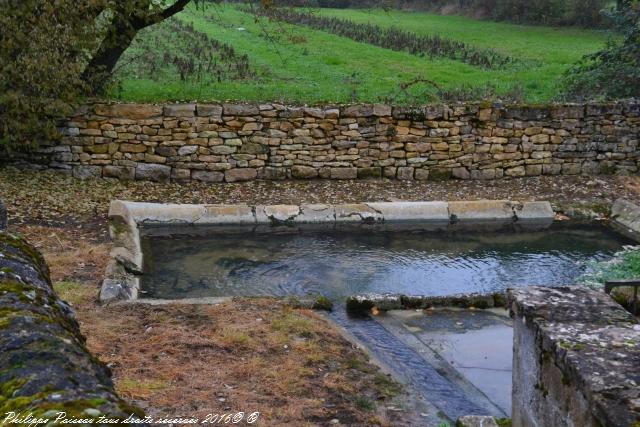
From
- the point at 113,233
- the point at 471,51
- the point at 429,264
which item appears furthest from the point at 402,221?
the point at 471,51

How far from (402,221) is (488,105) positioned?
3194 millimetres

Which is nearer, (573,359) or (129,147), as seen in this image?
(573,359)

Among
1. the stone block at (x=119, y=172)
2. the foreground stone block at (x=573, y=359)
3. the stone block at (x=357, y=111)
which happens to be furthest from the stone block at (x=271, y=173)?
the foreground stone block at (x=573, y=359)

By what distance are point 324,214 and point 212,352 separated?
5341 millimetres

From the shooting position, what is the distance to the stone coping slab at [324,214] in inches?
424

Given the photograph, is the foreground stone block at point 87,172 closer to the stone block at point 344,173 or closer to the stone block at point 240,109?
the stone block at point 240,109

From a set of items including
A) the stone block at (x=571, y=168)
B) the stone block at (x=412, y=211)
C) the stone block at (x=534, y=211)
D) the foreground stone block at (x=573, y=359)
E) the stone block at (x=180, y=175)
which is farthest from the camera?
the stone block at (x=571, y=168)

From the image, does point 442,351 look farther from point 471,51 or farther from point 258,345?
point 471,51

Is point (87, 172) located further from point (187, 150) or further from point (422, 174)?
point (422, 174)

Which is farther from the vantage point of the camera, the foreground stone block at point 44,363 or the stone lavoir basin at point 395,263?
the stone lavoir basin at point 395,263

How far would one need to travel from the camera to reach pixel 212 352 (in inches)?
241

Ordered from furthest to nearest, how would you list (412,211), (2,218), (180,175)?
(180,175) → (412,211) → (2,218)

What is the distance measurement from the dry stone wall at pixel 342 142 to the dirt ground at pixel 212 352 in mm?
1903

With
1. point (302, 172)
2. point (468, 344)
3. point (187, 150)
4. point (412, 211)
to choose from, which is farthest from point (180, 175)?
point (468, 344)
